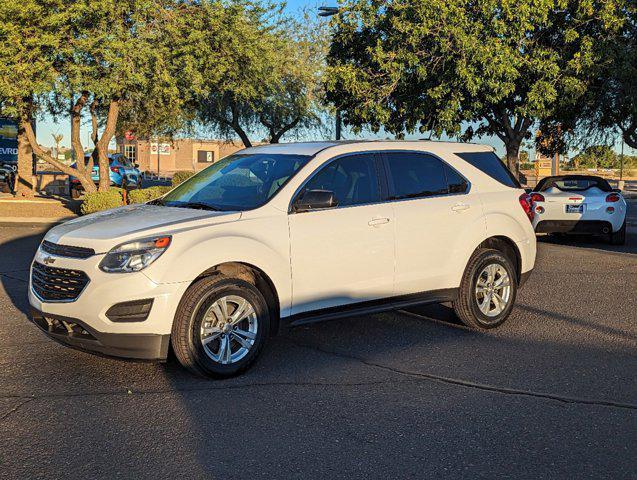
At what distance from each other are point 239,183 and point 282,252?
0.95m

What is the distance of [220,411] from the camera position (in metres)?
4.84

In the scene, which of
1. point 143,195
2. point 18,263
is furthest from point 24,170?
point 18,263

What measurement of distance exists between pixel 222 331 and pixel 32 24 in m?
17.9

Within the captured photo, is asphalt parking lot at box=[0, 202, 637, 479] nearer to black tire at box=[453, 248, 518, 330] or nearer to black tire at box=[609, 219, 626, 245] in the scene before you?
black tire at box=[453, 248, 518, 330]

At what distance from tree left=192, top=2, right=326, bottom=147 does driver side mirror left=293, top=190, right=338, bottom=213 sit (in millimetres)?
17280

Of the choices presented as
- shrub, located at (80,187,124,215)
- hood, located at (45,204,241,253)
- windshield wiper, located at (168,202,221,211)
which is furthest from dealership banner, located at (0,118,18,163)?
hood, located at (45,204,241,253)

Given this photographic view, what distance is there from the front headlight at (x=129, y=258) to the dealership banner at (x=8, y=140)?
3480 cm

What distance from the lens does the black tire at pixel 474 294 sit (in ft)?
23.3

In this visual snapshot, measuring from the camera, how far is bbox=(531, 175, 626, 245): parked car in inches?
573

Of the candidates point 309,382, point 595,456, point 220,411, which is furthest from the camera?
point 309,382

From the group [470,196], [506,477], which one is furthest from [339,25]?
[506,477]

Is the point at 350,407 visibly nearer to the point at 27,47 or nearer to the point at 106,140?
the point at 27,47

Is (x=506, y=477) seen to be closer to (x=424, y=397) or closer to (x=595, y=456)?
(x=595, y=456)

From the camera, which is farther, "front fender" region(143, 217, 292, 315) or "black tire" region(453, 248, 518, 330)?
"black tire" region(453, 248, 518, 330)
